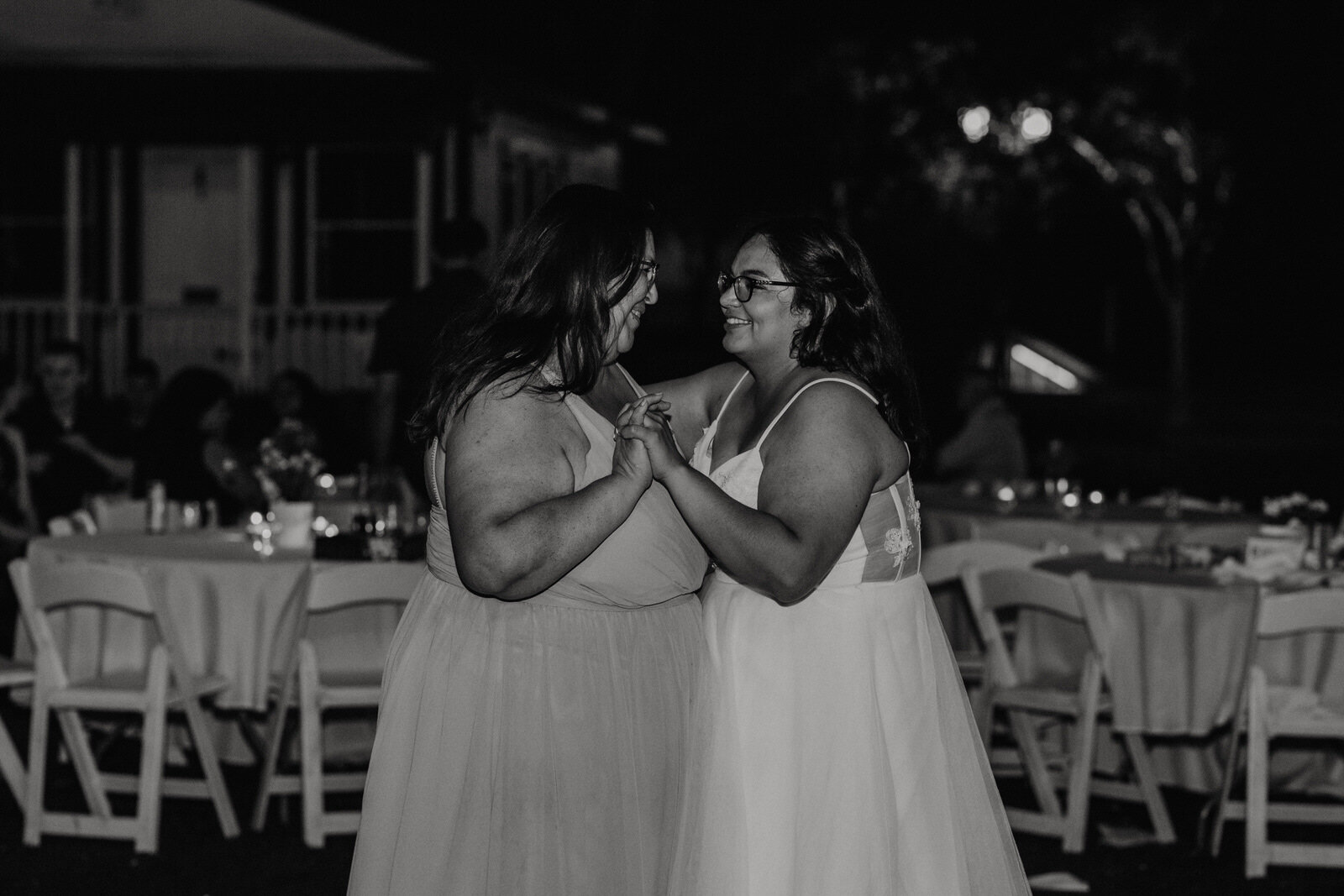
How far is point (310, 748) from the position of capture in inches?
230

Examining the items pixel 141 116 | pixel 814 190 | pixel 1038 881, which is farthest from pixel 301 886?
pixel 814 190

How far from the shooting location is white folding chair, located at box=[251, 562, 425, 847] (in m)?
5.67

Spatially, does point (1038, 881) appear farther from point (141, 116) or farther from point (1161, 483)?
point (1161, 483)

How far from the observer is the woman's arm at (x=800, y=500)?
3104mm

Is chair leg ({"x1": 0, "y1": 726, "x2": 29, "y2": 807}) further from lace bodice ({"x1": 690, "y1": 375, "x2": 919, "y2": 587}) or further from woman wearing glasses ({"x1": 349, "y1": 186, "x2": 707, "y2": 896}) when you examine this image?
lace bodice ({"x1": 690, "y1": 375, "x2": 919, "y2": 587})

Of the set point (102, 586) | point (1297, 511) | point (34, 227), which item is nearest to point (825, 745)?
point (102, 586)

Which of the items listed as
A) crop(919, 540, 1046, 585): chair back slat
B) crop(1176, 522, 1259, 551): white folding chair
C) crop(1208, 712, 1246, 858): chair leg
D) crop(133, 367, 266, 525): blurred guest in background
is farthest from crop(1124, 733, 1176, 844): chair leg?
crop(133, 367, 266, 525): blurred guest in background

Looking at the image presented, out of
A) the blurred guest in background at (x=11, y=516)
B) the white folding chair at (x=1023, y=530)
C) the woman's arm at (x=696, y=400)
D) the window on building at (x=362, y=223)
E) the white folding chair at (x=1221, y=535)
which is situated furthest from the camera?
the window on building at (x=362, y=223)

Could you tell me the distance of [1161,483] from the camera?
19.4 meters

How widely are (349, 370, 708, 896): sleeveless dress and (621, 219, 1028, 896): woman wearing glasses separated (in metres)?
0.13

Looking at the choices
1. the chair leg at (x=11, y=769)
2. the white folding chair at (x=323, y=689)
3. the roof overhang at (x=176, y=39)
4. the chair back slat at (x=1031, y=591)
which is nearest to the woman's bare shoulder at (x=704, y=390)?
the white folding chair at (x=323, y=689)

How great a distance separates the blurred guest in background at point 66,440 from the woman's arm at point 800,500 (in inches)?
253

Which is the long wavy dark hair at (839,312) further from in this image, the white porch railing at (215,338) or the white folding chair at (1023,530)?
the white porch railing at (215,338)

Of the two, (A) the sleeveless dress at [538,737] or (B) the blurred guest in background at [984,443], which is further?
(B) the blurred guest in background at [984,443]
